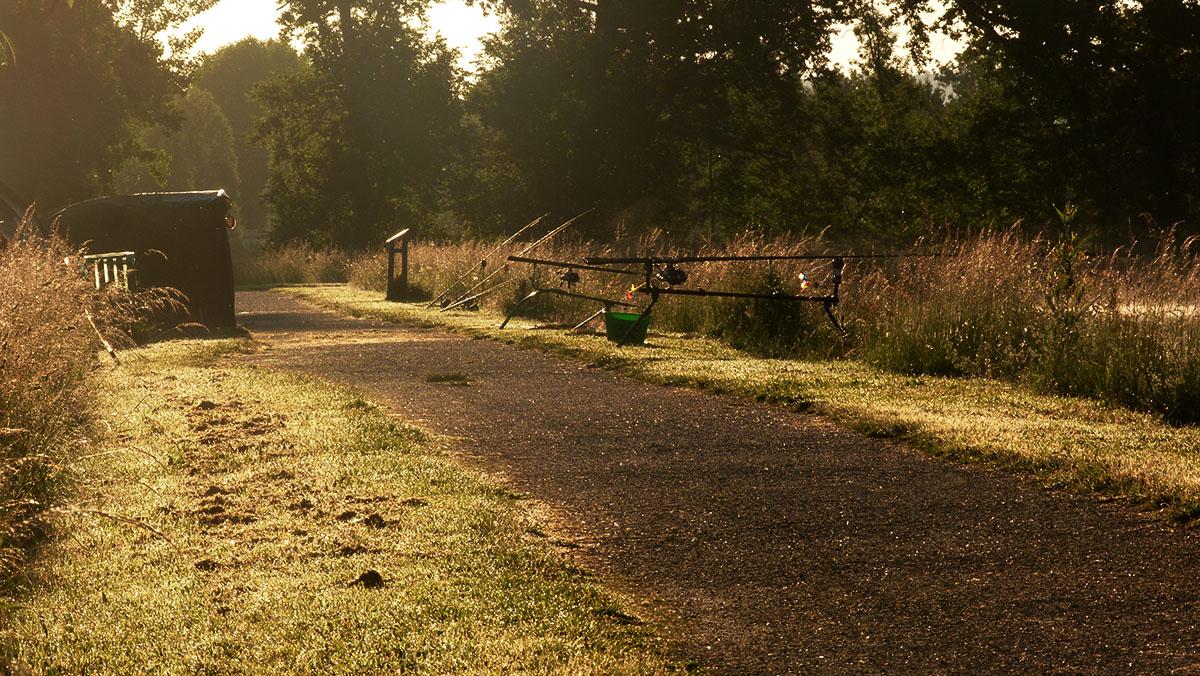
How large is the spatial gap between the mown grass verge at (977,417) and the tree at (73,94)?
26.4m

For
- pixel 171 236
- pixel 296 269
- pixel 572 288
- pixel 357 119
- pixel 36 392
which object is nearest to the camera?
pixel 36 392

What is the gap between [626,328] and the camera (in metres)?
17.2

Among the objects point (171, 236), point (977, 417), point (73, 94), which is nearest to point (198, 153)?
point (73, 94)

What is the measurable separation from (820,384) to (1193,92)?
27.3 metres

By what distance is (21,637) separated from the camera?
199 inches

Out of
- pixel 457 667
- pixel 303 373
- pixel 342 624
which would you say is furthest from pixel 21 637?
pixel 303 373

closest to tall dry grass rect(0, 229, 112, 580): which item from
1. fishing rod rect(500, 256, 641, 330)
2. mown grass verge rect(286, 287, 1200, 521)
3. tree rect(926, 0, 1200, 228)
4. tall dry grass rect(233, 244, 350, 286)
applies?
mown grass verge rect(286, 287, 1200, 521)

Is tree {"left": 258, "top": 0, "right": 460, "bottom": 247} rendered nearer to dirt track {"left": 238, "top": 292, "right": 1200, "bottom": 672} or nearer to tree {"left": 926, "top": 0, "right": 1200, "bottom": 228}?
tree {"left": 926, "top": 0, "right": 1200, "bottom": 228}

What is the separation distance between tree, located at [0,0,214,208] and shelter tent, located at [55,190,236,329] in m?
15.3

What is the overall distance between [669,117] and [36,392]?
135 ft

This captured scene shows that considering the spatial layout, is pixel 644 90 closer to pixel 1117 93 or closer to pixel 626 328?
pixel 1117 93

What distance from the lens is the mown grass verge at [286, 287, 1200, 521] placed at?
25.0 ft

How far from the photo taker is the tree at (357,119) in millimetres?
59094

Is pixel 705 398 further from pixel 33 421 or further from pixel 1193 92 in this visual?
pixel 1193 92
